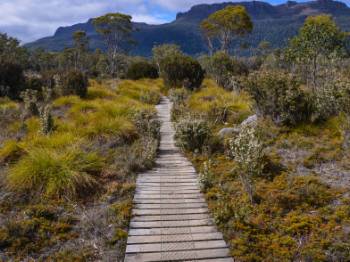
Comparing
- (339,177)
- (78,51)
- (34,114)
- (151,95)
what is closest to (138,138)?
(34,114)

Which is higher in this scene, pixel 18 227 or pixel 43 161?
pixel 43 161

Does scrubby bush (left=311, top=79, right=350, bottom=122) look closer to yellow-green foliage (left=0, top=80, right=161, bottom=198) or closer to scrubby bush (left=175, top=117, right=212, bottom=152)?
Answer: scrubby bush (left=175, top=117, right=212, bottom=152)

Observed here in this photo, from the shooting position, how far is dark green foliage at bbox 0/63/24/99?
15.2 metres

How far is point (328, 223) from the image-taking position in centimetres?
491

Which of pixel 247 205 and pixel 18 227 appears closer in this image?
pixel 18 227

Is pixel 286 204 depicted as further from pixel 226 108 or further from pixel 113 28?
pixel 113 28

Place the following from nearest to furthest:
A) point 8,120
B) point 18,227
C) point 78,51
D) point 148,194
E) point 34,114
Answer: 1. point 18,227
2. point 148,194
3. point 8,120
4. point 34,114
5. point 78,51

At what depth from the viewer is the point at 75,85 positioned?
1470 centimetres

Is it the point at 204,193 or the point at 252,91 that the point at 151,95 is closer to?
the point at 252,91

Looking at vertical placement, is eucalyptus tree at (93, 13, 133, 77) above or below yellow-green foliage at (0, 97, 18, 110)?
above

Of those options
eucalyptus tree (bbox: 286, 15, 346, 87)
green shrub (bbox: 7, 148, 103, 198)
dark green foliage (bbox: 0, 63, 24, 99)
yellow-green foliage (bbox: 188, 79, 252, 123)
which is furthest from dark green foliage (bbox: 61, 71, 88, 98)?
eucalyptus tree (bbox: 286, 15, 346, 87)

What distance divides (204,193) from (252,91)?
4509 millimetres

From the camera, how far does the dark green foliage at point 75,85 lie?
579 inches

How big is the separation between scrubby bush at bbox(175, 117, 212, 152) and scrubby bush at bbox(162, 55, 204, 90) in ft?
31.9
